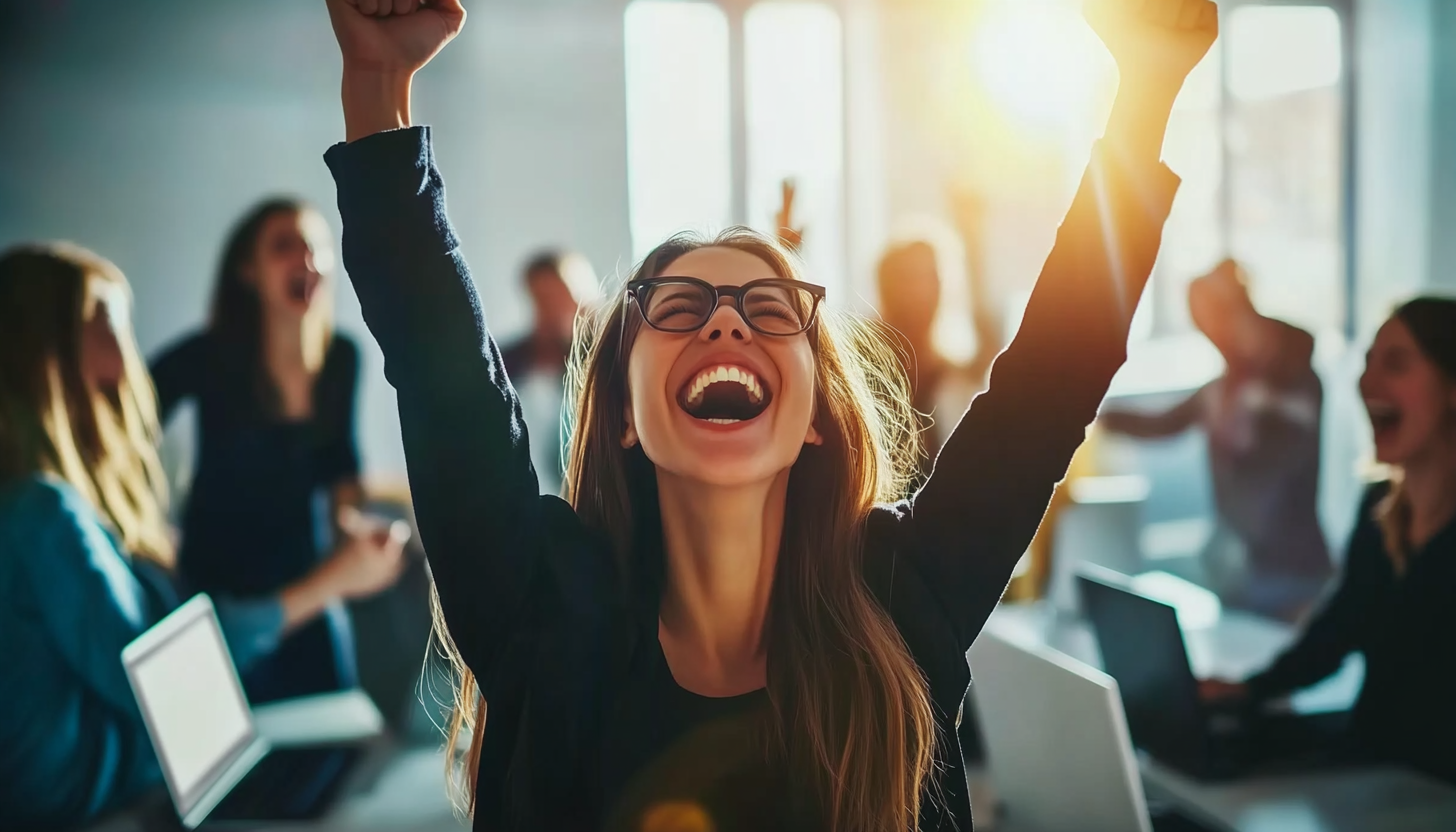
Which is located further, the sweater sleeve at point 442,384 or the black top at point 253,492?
the black top at point 253,492

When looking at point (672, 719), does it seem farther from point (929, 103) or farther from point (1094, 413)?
point (929, 103)

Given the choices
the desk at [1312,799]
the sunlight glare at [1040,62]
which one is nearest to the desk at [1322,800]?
the desk at [1312,799]

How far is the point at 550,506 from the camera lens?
1042 mm

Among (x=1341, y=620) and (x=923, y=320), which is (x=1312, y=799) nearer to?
(x=1341, y=620)

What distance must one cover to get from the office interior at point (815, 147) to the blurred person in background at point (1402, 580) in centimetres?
159

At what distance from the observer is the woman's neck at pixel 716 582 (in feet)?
3.41

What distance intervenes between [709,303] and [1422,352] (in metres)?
1.64

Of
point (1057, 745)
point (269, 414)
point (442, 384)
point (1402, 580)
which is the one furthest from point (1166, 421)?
point (442, 384)

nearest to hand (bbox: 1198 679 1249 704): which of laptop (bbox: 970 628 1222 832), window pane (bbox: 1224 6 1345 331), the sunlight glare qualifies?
laptop (bbox: 970 628 1222 832)

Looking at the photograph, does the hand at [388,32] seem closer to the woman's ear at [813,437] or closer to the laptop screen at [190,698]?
the woman's ear at [813,437]

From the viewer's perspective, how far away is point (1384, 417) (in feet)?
6.83

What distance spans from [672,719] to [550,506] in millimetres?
219

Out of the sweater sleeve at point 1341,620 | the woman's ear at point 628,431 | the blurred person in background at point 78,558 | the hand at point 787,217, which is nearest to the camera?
the woman's ear at point 628,431

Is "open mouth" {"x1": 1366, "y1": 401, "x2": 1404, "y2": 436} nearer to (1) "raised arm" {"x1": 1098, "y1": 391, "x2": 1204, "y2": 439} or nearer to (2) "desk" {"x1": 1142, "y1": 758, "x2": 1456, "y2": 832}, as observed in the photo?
(2) "desk" {"x1": 1142, "y1": 758, "x2": 1456, "y2": 832}
